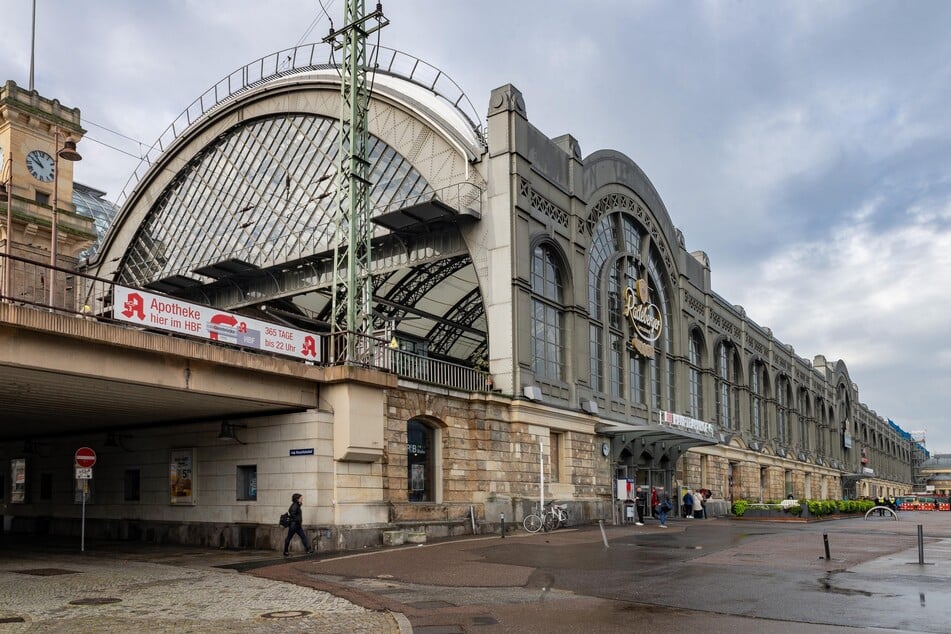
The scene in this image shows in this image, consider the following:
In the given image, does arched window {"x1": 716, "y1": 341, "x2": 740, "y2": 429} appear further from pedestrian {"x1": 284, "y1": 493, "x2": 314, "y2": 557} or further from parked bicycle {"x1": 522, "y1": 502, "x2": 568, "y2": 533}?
pedestrian {"x1": 284, "y1": 493, "x2": 314, "y2": 557}

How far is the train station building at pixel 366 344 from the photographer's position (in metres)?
21.9

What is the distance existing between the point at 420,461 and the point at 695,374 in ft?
98.4

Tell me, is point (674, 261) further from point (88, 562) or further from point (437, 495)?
point (88, 562)

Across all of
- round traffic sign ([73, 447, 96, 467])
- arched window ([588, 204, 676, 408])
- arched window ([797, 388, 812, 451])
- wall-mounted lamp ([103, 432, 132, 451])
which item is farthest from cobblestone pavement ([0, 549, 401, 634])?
arched window ([797, 388, 812, 451])

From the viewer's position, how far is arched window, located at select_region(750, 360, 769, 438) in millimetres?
63750

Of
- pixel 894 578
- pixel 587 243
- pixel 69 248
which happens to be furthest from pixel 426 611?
pixel 69 248

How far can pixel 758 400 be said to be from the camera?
66562 mm

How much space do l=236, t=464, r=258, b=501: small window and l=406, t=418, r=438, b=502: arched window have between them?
4691mm

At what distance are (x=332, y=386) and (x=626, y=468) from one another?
20211 millimetres

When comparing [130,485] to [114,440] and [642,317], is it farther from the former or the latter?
[642,317]

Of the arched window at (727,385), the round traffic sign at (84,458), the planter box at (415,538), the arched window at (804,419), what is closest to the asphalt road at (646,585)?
the planter box at (415,538)

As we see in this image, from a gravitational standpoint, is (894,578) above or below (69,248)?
below

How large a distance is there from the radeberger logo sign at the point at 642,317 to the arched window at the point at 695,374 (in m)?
6.37

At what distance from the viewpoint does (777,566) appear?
18.1m
